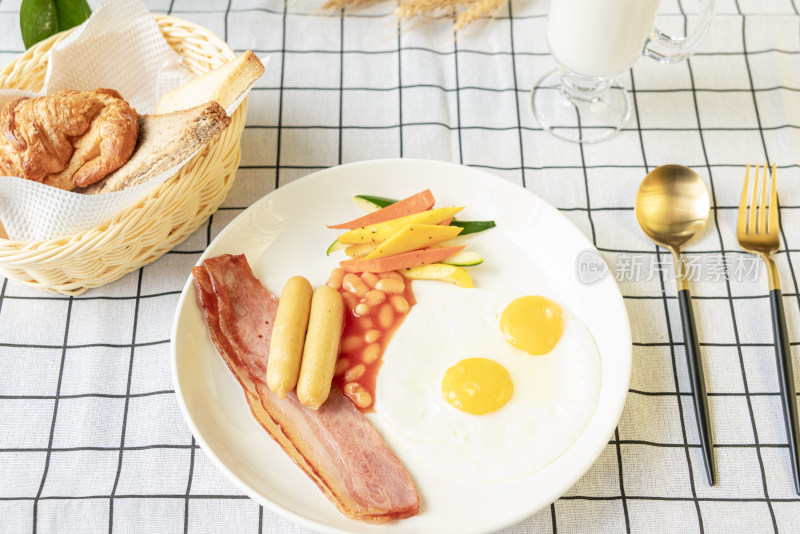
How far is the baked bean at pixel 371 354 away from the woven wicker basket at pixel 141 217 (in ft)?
2.05

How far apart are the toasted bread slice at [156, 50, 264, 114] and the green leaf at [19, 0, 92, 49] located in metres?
0.57

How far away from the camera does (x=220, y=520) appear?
4.90ft

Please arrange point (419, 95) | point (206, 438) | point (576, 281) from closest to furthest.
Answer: point (206, 438), point (576, 281), point (419, 95)

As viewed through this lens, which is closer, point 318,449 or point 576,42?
point 318,449

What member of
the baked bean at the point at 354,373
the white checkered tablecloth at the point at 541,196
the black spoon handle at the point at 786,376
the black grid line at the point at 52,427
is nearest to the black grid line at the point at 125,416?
the white checkered tablecloth at the point at 541,196

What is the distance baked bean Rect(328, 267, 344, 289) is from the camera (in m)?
1.75

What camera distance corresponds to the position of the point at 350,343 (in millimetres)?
1646

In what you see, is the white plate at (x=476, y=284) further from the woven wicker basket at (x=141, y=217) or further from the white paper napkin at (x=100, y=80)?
the white paper napkin at (x=100, y=80)

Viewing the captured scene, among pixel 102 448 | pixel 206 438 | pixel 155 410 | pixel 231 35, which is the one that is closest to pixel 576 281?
pixel 206 438

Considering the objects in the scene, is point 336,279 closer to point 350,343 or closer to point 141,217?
point 350,343

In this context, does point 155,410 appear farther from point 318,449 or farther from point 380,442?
point 380,442

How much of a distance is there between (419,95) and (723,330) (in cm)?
126

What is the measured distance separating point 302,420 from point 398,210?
676 millimetres

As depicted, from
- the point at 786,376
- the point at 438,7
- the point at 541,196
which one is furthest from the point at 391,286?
the point at 438,7
